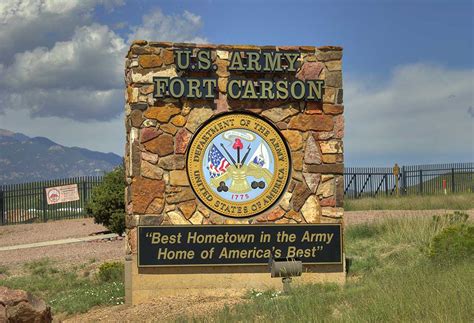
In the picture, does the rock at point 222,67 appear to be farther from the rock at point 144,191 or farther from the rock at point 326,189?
the rock at point 326,189

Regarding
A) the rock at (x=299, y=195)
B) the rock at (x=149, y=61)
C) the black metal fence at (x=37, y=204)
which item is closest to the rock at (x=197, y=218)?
the rock at (x=299, y=195)

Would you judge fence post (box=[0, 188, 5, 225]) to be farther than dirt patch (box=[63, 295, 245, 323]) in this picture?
Yes

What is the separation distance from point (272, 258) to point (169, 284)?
1976mm

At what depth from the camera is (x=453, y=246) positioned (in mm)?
12812

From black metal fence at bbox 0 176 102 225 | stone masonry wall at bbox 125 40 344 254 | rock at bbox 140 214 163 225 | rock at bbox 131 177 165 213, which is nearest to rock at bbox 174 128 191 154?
stone masonry wall at bbox 125 40 344 254

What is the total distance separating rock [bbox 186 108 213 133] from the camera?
12688 millimetres

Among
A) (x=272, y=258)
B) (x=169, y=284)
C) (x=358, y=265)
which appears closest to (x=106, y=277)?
(x=169, y=284)

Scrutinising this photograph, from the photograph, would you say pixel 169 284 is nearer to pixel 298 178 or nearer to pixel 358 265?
pixel 298 178

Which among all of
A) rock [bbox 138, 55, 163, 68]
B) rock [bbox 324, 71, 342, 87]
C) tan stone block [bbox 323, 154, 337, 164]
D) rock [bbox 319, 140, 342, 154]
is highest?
rock [bbox 138, 55, 163, 68]

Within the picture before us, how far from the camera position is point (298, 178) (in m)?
13.1

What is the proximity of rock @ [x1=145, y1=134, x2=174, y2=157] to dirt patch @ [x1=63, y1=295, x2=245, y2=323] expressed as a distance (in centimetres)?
266

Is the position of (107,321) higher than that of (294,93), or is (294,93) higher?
(294,93)

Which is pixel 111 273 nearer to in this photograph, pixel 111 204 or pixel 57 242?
pixel 111 204

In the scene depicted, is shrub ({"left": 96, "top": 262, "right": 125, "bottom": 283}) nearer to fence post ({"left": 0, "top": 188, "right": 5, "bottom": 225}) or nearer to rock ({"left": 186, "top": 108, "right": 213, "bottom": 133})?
rock ({"left": 186, "top": 108, "right": 213, "bottom": 133})
